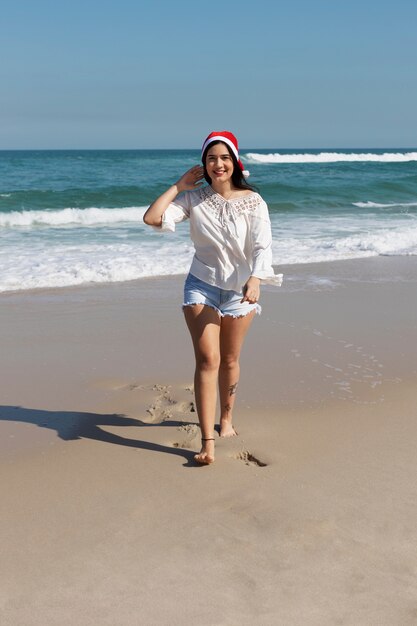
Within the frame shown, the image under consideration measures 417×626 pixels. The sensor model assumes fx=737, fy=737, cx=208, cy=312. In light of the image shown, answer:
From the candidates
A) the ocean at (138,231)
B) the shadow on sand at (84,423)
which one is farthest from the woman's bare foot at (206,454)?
the ocean at (138,231)

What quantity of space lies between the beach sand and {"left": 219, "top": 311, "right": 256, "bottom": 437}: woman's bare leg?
13cm

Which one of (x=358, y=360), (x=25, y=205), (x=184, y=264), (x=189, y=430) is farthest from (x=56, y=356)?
(x=25, y=205)

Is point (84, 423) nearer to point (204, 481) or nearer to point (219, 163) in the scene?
point (204, 481)

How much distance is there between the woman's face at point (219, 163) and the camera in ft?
12.7

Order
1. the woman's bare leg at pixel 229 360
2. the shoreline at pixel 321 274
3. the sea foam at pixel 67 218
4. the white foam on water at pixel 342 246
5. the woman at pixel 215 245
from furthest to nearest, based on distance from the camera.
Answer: the sea foam at pixel 67 218
the white foam on water at pixel 342 246
the shoreline at pixel 321 274
the woman's bare leg at pixel 229 360
the woman at pixel 215 245

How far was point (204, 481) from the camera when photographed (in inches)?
148

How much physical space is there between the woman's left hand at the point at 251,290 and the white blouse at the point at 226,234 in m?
0.04

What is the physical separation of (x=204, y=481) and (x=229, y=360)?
2.64 feet

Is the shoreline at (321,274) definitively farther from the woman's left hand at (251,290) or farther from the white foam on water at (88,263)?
the woman's left hand at (251,290)

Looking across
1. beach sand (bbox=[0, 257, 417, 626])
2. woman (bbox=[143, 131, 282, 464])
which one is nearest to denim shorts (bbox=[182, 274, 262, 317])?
woman (bbox=[143, 131, 282, 464])

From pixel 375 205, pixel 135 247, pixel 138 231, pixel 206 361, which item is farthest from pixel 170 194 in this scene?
pixel 375 205

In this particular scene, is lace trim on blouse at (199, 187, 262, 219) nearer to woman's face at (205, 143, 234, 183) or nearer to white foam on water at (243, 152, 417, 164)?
woman's face at (205, 143, 234, 183)

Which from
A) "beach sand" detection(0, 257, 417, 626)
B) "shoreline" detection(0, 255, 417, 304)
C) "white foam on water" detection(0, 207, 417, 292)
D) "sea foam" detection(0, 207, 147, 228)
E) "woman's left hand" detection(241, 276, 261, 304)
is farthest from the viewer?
"sea foam" detection(0, 207, 147, 228)

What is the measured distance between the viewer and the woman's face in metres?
3.87
